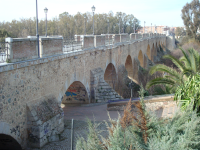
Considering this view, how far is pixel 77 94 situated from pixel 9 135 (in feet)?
19.0

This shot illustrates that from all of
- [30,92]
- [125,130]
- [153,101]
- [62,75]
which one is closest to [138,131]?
[125,130]

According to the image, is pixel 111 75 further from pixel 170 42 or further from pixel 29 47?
pixel 170 42

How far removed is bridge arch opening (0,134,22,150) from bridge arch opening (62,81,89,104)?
461cm

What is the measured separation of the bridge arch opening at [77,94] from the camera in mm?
10594

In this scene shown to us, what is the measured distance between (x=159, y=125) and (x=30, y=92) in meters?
3.84

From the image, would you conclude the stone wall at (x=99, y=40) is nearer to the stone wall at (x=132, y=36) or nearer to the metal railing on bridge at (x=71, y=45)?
the metal railing on bridge at (x=71, y=45)

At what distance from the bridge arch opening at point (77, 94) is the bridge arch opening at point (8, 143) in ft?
15.1

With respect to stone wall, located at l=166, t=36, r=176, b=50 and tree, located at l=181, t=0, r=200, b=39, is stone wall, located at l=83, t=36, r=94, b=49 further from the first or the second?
stone wall, located at l=166, t=36, r=176, b=50

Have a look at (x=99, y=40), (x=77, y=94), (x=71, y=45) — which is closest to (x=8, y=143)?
(x=71, y=45)

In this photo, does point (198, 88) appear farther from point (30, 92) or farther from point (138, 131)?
point (30, 92)

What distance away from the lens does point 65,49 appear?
8.91 m

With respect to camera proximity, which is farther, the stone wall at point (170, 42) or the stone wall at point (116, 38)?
the stone wall at point (170, 42)

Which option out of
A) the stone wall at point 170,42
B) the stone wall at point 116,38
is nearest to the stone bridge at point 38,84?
the stone wall at point 116,38

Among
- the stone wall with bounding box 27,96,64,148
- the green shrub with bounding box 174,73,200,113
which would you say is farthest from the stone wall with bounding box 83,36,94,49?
the green shrub with bounding box 174,73,200,113
